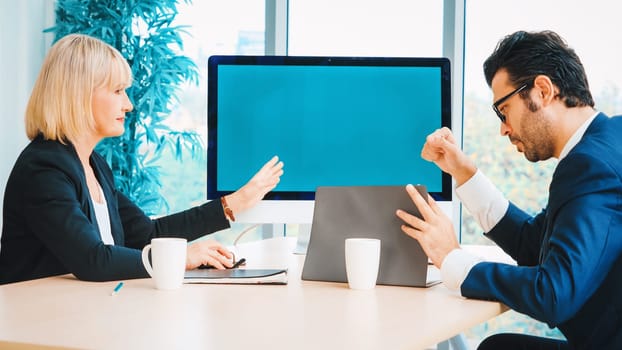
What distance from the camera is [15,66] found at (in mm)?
3816

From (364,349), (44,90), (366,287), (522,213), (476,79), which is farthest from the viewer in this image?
(476,79)

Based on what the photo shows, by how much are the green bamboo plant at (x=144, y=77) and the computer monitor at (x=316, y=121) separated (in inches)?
73.0

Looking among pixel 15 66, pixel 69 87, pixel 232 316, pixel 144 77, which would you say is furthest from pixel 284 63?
pixel 15 66

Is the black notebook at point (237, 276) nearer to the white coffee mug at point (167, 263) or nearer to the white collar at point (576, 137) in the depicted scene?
the white coffee mug at point (167, 263)

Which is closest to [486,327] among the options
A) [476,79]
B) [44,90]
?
[476,79]

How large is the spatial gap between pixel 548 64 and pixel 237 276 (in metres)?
0.81

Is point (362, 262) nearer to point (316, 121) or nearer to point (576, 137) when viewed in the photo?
point (576, 137)

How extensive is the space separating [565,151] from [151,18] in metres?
2.83

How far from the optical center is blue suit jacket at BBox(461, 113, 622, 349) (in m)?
1.22

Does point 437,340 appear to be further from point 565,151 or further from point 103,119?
point 103,119

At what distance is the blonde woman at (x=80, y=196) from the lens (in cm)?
159

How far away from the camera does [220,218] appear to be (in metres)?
2.02

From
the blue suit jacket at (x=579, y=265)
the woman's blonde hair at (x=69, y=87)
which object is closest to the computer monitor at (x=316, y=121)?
the woman's blonde hair at (x=69, y=87)

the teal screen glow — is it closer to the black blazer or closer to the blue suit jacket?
the black blazer
